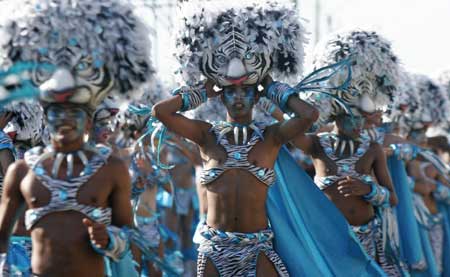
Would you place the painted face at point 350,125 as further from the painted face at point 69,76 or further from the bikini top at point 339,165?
the painted face at point 69,76

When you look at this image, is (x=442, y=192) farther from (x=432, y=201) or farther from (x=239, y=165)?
(x=239, y=165)

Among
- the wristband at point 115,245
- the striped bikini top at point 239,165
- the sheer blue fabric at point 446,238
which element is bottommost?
the sheer blue fabric at point 446,238

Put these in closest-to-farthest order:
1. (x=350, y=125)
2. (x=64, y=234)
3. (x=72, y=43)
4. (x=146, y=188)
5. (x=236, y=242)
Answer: (x=64, y=234)
(x=72, y=43)
(x=236, y=242)
(x=350, y=125)
(x=146, y=188)

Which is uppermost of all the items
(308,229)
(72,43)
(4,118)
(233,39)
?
(72,43)

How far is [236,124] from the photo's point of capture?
7.68 metres

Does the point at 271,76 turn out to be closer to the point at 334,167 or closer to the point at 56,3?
the point at 334,167

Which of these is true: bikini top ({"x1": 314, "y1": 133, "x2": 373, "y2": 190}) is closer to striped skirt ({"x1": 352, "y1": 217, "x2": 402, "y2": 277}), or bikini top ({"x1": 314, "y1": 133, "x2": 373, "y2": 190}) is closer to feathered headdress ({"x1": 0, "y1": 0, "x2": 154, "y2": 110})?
striped skirt ({"x1": 352, "y1": 217, "x2": 402, "y2": 277})

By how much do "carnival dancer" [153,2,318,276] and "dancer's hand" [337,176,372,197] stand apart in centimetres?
123

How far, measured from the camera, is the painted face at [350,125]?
8.96 metres

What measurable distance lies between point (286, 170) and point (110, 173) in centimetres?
229

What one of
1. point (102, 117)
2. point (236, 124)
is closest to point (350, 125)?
point (236, 124)

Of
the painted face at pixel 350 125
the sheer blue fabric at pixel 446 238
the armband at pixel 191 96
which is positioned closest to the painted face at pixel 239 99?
the armband at pixel 191 96

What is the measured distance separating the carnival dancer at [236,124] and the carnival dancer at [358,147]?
1233mm

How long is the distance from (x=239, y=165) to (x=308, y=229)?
90cm
